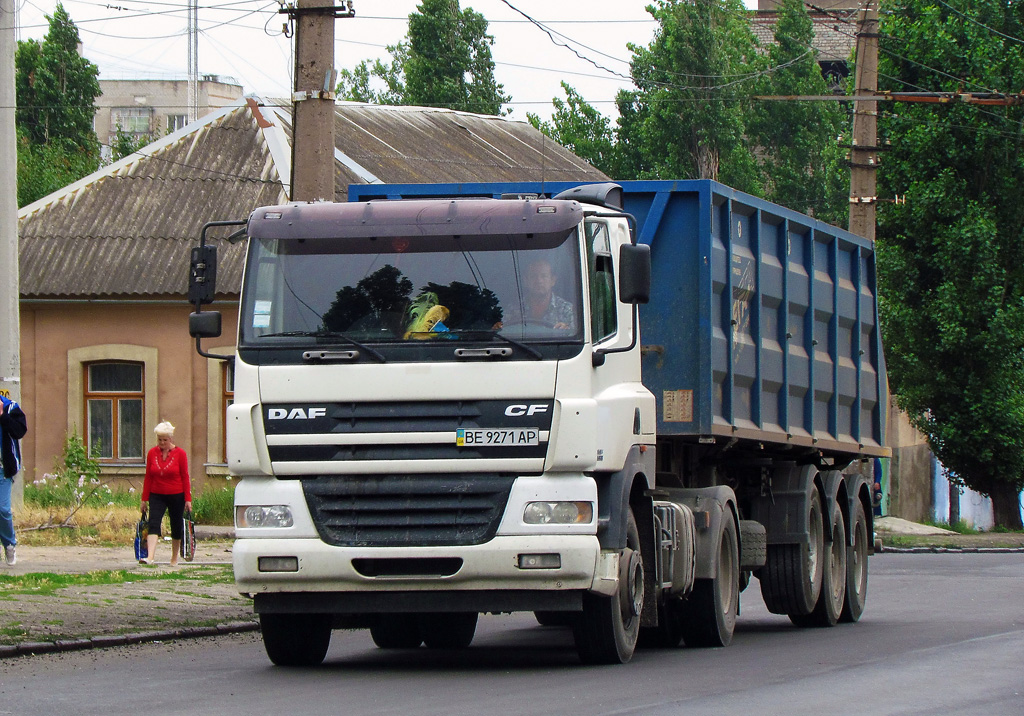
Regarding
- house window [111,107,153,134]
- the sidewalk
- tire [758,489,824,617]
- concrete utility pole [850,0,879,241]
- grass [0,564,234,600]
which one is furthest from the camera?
house window [111,107,153,134]

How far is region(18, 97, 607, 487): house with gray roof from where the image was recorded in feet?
94.2

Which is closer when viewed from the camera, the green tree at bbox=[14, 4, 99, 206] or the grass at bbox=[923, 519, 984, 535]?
the grass at bbox=[923, 519, 984, 535]

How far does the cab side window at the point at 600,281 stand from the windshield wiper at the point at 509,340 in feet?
1.24

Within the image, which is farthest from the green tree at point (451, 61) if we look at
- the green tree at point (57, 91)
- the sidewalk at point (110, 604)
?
the sidewalk at point (110, 604)

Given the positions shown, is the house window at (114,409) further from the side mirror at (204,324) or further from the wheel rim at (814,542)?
the side mirror at (204,324)

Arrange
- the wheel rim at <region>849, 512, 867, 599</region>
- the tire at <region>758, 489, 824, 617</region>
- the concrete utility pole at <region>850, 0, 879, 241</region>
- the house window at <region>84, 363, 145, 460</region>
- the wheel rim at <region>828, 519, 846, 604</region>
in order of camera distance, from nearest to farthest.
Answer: the tire at <region>758, 489, 824, 617</region> → the wheel rim at <region>828, 519, 846, 604</region> → the wheel rim at <region>849, 512, 867, 599</region> → the concrete utility pole at <region>850, 0, 879, 241</region> → the house window at <region>84, 363, 145, 460</region>

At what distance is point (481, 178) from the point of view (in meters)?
34.1

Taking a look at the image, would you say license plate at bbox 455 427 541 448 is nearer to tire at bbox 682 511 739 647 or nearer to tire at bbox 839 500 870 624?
tire at bbox 682 511 739 647

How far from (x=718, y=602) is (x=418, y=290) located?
3.67 metres

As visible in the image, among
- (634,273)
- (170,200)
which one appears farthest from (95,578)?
(170,200)

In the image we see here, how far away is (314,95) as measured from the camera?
14773 mm

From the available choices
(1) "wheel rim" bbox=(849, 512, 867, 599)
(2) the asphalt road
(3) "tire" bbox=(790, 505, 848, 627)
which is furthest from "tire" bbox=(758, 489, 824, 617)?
(1) "wheel rim" bbox=(849, 512, 867, 599)

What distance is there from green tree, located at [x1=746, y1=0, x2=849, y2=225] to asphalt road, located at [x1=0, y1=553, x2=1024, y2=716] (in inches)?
1658

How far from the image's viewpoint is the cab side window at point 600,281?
10.6 m
